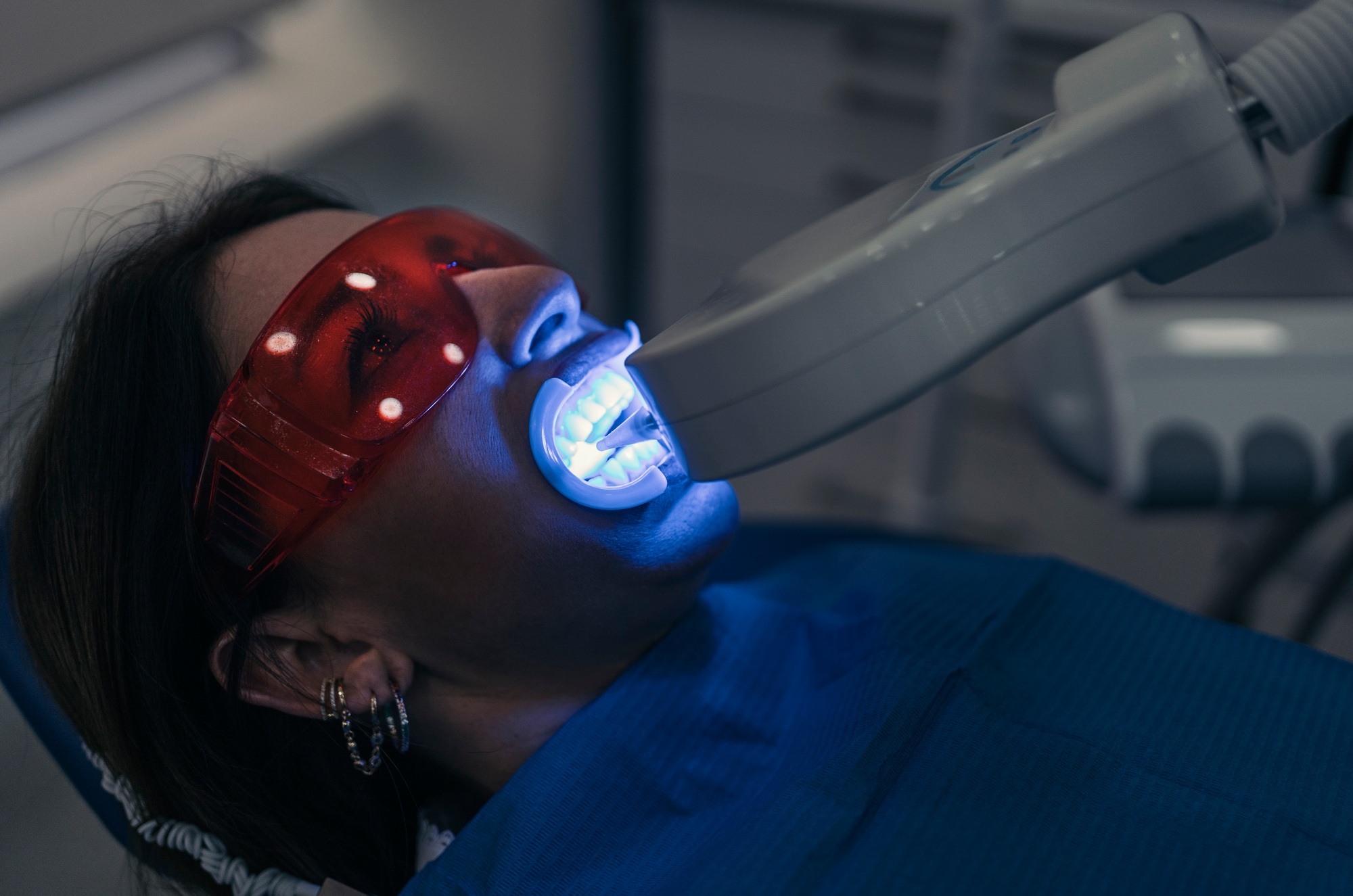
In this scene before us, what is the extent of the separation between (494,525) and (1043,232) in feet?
1.40

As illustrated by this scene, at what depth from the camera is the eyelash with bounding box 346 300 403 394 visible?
2.35 ft

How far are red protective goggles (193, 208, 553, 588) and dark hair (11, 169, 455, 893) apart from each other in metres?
0.04

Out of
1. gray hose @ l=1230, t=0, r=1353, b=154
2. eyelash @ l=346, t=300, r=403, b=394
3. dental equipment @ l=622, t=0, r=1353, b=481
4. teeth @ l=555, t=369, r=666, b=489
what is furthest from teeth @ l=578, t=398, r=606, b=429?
gray hose @ l=1230, t=0, r=1353, b=154

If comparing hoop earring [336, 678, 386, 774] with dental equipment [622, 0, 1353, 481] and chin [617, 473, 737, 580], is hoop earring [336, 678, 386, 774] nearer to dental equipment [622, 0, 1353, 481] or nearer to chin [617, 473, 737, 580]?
chin [617, 473, 737, 580]

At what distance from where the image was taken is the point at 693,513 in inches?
29.9

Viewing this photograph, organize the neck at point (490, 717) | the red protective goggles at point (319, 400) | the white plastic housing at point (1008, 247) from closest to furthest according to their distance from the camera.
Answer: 1. the white plastic housing at point (1008, 247)
2. the red protective goggles at point (319, 400)
3. the neck at point (490, 717)

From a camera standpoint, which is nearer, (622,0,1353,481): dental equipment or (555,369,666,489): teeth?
(622,0,1353,481): dental equipment

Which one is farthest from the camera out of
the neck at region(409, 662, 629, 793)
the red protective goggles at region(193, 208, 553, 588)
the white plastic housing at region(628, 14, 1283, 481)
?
the neck at region(409, 662, 629, 793)

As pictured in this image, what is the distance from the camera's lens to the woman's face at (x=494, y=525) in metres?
0.74

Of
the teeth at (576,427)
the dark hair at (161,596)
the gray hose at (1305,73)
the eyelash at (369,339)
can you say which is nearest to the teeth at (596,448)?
the teeth at (576,427)

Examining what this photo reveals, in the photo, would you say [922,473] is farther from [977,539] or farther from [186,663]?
[186,663]

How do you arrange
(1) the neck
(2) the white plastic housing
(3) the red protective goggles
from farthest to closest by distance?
(1) the neck < (3) the red protective goggles < (2) the white plastic housing

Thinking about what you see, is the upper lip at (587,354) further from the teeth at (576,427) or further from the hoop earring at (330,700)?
the hoop earring at (330,700)

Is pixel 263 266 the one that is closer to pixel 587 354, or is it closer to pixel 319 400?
pixel 319 400
